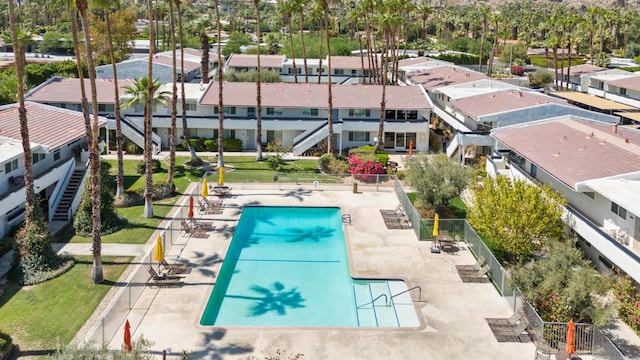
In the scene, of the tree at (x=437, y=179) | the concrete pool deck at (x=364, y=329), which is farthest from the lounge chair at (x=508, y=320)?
the tree at (x=437, y=179)

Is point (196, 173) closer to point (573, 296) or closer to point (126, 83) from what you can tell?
point (126, 83)

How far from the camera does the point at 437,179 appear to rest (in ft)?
127

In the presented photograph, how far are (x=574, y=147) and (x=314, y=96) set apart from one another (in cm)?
2940

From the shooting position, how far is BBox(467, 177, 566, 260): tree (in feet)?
95.5

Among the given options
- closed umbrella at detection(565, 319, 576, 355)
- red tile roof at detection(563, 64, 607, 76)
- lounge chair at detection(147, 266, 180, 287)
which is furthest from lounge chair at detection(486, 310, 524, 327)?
red tile roof at detection(563, 64, 607, 76)

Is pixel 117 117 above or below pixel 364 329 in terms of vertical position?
above

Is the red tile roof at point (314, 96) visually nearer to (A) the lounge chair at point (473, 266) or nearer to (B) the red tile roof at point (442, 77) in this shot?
(B) the red tile roof at point (442, 77)

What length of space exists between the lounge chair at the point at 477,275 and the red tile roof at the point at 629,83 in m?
48.7

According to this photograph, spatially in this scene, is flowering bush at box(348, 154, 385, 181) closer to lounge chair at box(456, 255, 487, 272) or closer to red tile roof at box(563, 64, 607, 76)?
lounge chair at box(456, 255, 487, 272)

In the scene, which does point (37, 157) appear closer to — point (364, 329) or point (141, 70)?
point (364, 329)

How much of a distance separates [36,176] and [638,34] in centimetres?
14790

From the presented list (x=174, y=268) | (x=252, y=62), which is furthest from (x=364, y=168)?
(x=252, y=62)

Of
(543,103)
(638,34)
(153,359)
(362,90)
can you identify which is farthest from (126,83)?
(638,34)

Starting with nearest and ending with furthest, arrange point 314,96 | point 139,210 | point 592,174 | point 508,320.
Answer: point 508,320, point 592,174, point 139,210, point 314,96
